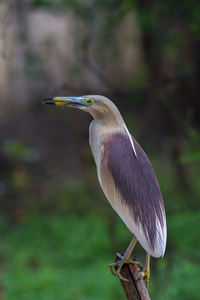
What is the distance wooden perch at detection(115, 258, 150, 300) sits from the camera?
1971 mm

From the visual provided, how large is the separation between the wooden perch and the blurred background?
54.5 inches

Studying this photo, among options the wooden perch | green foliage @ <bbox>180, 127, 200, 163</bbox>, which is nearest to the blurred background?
green foliage @ <bbox>180, 127, 200, 163</bbox>

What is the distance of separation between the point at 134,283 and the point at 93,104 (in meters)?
0.83

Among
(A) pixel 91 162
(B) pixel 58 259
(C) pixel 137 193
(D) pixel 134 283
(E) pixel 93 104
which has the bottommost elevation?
(B) pixel 58 259

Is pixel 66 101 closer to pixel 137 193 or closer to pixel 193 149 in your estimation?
pixel 137 193

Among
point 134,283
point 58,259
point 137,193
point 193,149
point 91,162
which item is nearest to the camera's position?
point 137,193

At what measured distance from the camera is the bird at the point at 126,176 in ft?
5.75

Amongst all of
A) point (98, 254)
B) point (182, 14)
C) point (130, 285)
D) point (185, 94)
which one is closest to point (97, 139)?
point (130, 285)

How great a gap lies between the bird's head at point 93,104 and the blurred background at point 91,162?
1393mm

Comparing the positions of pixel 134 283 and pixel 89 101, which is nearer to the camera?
pixel 89 101

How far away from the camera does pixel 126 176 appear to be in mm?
1759

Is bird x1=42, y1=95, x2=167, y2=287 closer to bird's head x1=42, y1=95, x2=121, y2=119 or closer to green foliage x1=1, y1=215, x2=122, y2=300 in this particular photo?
bird's head x1=42, y1=95, x2=121, y2=119

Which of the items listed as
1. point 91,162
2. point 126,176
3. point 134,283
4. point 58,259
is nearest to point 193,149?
point 134,283

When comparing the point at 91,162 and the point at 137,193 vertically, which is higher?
the point at 137,193
